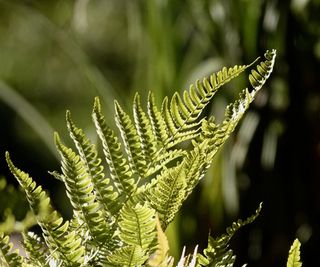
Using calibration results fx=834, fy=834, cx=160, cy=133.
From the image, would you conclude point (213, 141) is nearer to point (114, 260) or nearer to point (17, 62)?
point (114, 260)

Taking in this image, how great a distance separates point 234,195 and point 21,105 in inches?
20.4

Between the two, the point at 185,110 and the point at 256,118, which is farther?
the point at 256,118

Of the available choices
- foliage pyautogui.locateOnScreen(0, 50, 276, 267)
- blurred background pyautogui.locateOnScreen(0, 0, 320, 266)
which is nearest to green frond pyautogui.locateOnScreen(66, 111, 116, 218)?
foliage pyautogui.locateOnScreen(0, 50, 276, 267)

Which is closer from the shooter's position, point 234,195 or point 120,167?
point 120,167

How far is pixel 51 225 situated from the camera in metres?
0.31

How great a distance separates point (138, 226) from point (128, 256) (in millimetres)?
12

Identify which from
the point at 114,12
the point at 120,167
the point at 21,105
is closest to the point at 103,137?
the point at 120,167

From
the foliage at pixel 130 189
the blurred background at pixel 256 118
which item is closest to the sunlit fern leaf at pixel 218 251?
the foliage at pixel 130 189

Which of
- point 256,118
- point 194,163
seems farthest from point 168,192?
point 256,118

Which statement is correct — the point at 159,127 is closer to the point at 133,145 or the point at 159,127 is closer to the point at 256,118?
the point at 133,145

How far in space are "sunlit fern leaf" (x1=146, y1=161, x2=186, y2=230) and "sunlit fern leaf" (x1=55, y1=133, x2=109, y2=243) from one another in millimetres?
22

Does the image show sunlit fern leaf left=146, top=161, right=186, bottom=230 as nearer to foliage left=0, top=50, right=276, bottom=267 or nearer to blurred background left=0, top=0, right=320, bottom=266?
A: foliage left=0, top=50, right=276, bottom=267

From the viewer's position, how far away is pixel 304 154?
167 cm

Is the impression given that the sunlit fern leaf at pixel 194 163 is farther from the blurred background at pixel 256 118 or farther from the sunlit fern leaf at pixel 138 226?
the blurred background at pixel 256 118
